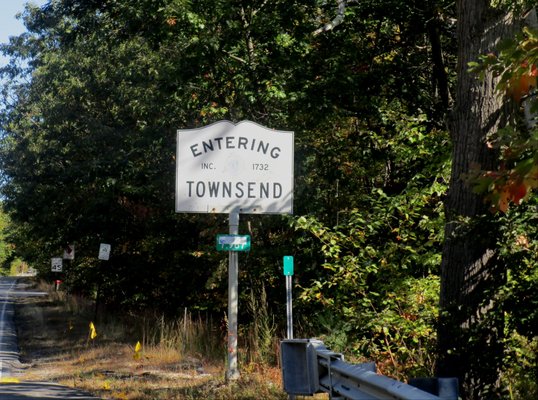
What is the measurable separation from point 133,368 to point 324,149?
6143 millimetres

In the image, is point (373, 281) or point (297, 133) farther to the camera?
point (297, 133)

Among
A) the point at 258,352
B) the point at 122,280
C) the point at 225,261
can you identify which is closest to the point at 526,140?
the point at 258,352

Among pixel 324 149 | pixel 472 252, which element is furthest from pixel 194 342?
pixel 472 252

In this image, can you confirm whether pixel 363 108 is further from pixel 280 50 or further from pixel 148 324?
pixel 148 324

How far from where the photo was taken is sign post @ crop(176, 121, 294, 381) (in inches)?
483

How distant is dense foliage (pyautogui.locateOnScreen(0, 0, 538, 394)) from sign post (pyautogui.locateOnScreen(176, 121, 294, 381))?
2.12 meters

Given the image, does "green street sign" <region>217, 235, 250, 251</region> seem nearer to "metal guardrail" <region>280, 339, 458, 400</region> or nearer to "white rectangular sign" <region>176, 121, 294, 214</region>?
"white rectangular sign" <region>176, 121, 294, 214</region>

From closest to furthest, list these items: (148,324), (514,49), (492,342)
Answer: (514,49)
(492,342)
(148,324)

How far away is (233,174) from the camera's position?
12.4 meters

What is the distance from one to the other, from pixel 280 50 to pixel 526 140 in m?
11.4

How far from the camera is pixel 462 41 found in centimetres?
987

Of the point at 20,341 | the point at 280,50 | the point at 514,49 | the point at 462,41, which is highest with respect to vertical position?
the point at 280,50

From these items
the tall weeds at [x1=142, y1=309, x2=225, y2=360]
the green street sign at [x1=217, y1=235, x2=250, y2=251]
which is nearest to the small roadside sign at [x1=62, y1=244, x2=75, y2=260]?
the tall weeds at [x1=142, y1=309, x2=225, y2=360]

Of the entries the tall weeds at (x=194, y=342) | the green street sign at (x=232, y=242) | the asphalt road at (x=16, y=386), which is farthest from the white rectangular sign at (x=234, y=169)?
the tall weeds at (x=194, y=342)
